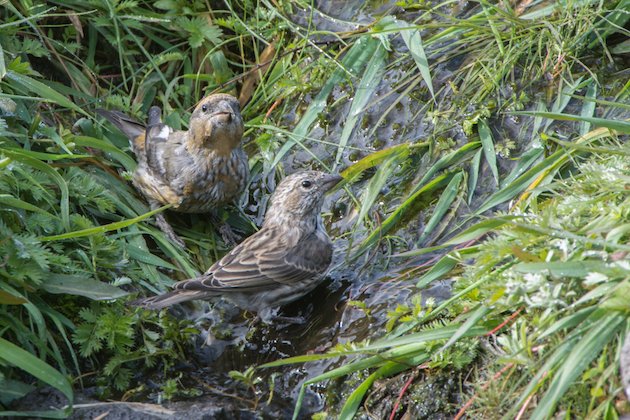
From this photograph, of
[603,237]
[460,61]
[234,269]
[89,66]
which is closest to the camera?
[603,237]

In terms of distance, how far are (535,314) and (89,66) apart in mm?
4782

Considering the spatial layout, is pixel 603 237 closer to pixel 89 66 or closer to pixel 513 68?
pixel 513 68

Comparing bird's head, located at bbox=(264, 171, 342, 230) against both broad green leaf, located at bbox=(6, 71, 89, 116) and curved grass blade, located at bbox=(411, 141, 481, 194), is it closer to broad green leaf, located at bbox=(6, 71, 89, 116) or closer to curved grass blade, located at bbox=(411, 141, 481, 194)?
curved grass blade, located at bbox=(411, 141, 481, 194)

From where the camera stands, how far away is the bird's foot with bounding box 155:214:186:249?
6534 mm

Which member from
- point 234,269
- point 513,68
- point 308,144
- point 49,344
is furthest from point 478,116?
point 49,344

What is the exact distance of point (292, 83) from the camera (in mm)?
7094

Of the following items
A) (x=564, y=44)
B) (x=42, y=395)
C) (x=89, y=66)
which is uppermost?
(x=564, y=44)

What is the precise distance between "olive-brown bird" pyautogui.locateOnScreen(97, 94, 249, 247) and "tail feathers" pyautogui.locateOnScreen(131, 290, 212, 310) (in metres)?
1.08

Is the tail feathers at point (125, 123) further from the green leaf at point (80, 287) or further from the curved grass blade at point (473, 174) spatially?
the curved grass blade at point (473, 174)

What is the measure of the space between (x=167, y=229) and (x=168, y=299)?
3.86ft

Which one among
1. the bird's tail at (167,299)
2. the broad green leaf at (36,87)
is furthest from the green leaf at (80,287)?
the broad green leaf at (36,87)

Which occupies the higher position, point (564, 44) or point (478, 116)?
point (564, 44)

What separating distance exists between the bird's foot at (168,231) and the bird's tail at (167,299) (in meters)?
0.95

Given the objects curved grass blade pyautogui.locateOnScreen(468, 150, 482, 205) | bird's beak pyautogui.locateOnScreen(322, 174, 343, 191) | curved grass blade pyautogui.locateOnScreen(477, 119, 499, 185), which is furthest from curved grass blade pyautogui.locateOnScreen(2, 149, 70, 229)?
curved grass blade pyautogui.locateOnScreen(477, 119, 499, 185)
